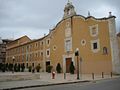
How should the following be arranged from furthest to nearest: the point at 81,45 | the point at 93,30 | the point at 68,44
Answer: the point at 68,44
the point at 81,45
the point at 93,30

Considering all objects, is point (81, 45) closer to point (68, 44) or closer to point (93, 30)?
point (93, 30)

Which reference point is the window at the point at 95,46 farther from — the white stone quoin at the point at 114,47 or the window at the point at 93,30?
the white stone quoin at the point at 114,47

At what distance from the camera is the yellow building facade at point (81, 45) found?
34.3 meters

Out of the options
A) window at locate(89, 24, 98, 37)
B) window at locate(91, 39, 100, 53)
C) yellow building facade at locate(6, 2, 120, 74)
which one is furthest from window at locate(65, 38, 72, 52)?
window at locate(91, 39, 100, 53)

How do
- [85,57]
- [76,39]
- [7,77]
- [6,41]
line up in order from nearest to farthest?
[7,77] → [85,57] → [76,39] → [6,41]

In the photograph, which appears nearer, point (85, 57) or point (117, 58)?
point (117, 58)

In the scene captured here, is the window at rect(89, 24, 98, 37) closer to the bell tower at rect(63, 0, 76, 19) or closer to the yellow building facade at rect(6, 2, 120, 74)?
the yellow building facade at rect(6, 2, 120, 74)

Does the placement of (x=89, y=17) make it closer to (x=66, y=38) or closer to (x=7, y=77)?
(x=66, y=38)

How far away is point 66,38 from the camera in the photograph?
145 ft

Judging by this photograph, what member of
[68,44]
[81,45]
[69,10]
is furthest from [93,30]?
[69,10]

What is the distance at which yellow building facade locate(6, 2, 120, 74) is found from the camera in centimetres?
3431

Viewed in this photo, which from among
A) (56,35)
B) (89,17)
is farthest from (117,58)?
(56,35)

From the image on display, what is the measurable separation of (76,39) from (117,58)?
10.7 metres

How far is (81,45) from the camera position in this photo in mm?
39938
